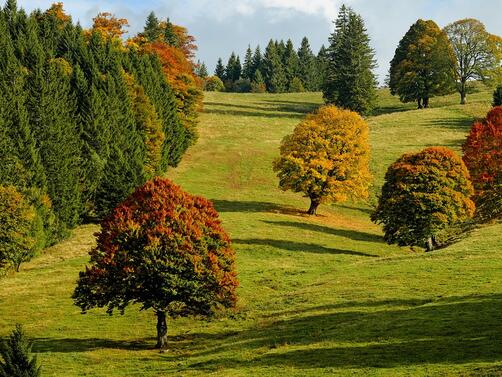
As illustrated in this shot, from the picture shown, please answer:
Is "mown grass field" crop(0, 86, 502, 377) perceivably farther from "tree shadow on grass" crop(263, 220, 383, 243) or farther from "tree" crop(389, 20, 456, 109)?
"tree" crop(389, 20, 456, 109)

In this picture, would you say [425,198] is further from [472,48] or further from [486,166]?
[472,48]

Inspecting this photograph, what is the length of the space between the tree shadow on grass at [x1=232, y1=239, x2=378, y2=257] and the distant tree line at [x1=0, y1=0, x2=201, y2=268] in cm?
1713

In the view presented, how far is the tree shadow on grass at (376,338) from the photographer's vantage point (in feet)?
92.1

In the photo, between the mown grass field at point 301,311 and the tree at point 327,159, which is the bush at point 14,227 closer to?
the mown grass field at point 301,311

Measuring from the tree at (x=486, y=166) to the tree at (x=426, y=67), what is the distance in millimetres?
54182

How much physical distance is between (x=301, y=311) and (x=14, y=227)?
26597 millimetres

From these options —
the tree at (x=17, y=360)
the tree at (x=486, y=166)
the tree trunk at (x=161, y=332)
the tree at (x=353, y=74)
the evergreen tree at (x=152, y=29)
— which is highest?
the evergreen tree at (x=152, y=29)

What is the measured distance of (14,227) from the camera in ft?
175

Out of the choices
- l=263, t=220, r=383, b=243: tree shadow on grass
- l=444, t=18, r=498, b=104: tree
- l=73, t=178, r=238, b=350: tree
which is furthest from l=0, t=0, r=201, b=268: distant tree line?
l=444, t=18, r=498, b=104: tree

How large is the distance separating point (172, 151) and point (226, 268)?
62.0 metres

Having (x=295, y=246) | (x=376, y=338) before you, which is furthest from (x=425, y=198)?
(x=376, y=338)

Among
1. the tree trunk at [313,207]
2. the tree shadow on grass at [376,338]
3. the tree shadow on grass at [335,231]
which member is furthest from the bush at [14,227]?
the tree trunk at [313,207]

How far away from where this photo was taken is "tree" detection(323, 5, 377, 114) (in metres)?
125

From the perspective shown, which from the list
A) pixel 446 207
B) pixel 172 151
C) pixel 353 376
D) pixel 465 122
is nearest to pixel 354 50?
pixel 465 122
